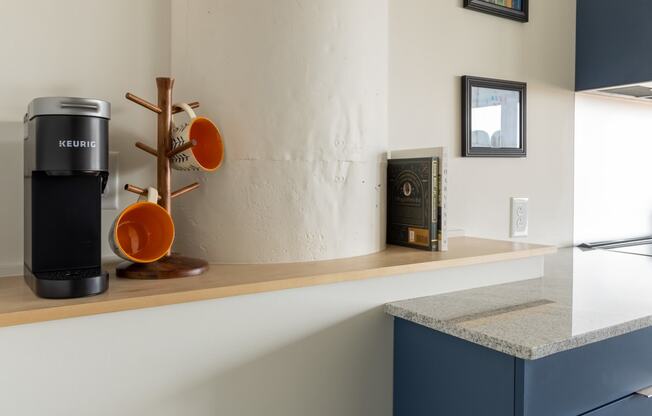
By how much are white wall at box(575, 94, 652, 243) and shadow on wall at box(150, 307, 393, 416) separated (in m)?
1.25

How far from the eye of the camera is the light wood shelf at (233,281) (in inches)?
32.8

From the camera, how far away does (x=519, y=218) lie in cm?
190

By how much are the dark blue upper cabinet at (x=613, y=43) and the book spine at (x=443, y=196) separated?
96 centimetres

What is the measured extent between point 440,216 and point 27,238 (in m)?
0.87

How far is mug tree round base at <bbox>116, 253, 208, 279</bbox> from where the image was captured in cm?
103

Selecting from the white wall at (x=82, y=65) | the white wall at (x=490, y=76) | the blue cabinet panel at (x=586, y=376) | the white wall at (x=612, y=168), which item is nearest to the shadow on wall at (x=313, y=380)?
the blue cabinet panel at (x=586, y=376)

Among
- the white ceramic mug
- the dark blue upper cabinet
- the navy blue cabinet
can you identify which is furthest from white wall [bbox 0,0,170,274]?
the dark blue upper cabinet

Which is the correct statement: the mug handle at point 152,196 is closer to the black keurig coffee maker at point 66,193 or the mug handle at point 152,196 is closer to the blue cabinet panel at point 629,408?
the black keurig coffee maker at point 66,193

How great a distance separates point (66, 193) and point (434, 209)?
2.61 ft

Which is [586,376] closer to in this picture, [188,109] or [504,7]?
[188,109]

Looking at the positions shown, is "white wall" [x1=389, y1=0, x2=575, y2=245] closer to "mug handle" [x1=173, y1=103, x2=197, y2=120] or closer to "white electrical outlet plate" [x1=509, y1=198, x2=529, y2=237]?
"white electrical outlet plate" [x1=509, y1=198, x2=529, y2=237]

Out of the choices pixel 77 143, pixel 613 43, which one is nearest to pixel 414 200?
pixel 77 143

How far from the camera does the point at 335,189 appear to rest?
1.24 m

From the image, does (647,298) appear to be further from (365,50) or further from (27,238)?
(27,238)
